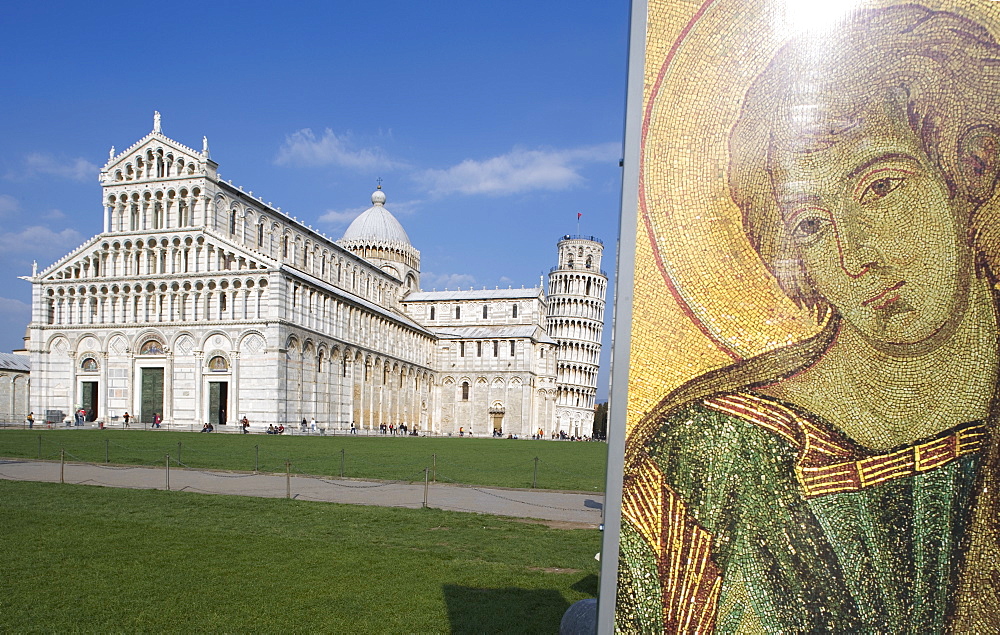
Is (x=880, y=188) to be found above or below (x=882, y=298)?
above

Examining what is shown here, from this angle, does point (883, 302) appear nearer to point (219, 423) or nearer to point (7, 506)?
point (7, 506)

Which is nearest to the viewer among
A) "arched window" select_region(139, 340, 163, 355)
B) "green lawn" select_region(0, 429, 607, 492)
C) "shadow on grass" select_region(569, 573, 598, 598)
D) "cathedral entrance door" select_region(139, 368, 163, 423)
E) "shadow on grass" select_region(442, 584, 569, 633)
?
"shadow on grass" select_region(442, 584, 569, 633)

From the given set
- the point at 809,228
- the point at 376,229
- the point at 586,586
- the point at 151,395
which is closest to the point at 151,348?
the point at 151,395

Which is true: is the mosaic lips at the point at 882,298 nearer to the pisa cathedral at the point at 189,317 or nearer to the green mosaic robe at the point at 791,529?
the green mosaic robe at the point at 791,529

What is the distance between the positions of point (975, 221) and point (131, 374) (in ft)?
173

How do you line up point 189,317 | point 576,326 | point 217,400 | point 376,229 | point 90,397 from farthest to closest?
point 576,326 → point 376,229 → point 90,397 → point 189,317 → point 217,400

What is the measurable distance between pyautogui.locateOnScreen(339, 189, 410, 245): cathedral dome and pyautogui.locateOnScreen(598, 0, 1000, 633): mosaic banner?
78212 millimetres

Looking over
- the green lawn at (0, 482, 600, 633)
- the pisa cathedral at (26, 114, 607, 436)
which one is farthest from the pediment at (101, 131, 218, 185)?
the green lawn at (0, 482, 600, 633)

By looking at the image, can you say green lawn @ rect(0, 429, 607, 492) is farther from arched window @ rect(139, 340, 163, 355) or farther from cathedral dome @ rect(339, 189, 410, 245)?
cathedral dome @ rect(339, 189, 410, 245)

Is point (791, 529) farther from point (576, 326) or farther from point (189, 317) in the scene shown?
point (576, 326)

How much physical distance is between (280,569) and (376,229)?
244ft

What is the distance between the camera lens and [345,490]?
15.6 metres

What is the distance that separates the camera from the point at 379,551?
923 cm

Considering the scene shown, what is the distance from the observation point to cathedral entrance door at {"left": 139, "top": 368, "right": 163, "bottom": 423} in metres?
48.3
